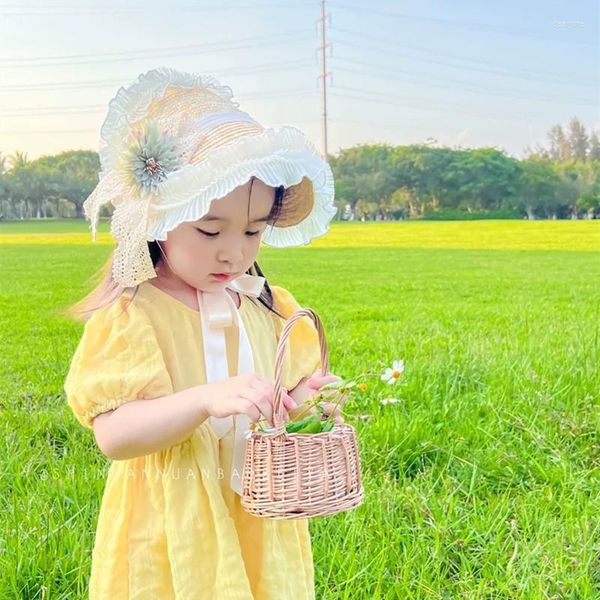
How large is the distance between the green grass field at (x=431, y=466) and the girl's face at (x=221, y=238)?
22 cm

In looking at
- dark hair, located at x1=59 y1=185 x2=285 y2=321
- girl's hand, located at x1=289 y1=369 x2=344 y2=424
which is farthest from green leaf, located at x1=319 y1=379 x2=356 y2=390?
dark hair, located at x1=59 y1=185 x2=285 y2=321

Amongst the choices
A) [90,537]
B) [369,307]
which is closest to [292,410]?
[90,537]

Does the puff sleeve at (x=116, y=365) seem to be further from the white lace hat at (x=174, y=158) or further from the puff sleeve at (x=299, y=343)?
the puff sleeve at (x=299, y=343)

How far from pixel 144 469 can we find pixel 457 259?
806 centimetres

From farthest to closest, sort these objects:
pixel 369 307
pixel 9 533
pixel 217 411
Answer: pixel 369 307 → pixel 9 533 → pixel 217 411

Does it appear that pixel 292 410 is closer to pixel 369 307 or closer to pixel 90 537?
pixel 90 537

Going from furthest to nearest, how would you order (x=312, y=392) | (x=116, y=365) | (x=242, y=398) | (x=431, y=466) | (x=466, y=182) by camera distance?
(x=466, y=182) < (x=431, y=466) < (x=312, y=392) < (x=116, y=365) < (x=242, y=398)

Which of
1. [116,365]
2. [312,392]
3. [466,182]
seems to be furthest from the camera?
[466,182]

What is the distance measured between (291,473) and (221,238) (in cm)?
30

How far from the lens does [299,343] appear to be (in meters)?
1.17

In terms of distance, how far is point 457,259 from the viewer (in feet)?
29.0

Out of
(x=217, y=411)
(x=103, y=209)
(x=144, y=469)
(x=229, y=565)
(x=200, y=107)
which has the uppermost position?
(x=200, y=107)

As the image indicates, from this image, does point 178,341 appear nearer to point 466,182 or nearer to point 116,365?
point 116,365

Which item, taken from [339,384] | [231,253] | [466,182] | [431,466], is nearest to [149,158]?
[231,253]
